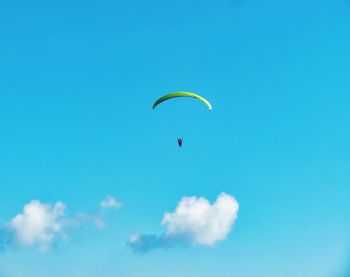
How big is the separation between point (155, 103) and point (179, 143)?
24.2 feet

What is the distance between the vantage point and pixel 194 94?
246 ft

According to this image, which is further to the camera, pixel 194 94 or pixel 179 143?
pixel 179 143

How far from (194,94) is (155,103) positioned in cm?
649

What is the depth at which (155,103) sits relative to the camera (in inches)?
3071

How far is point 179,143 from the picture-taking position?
80625 mm

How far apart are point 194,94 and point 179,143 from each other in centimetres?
924
